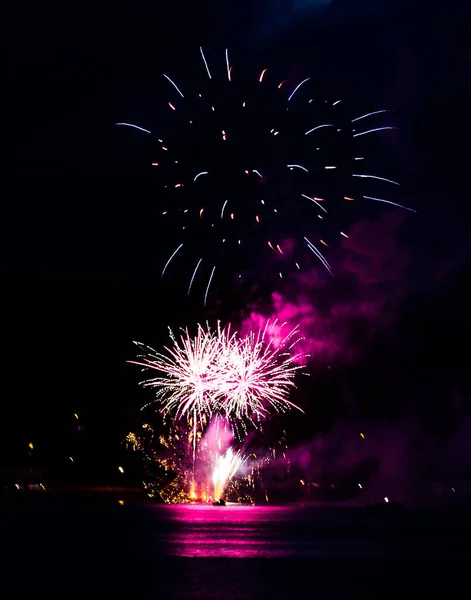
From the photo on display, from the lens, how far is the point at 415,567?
42781mm

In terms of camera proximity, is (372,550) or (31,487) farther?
(31,487)

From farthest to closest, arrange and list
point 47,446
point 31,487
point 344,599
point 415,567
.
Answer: point 31,487 → point 47,446 → point 415,567 → point 344,599

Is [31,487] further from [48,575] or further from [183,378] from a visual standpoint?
[48,575]

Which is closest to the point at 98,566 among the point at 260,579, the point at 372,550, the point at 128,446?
the point at 260,579

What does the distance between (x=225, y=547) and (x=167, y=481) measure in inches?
4111

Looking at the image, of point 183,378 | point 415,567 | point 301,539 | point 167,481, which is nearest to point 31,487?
point 167,481

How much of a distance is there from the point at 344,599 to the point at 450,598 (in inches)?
135

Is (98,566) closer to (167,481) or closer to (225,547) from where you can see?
(225,547)

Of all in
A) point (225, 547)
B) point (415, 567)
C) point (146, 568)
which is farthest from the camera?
point (225, 547)

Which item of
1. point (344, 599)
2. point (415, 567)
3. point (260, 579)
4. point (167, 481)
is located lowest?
point (344, 599)

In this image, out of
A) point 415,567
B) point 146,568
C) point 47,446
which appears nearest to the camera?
point 146,568

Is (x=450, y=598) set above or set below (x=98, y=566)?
below

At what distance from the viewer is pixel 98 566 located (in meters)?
38.5

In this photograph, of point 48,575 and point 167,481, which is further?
point 167,481
